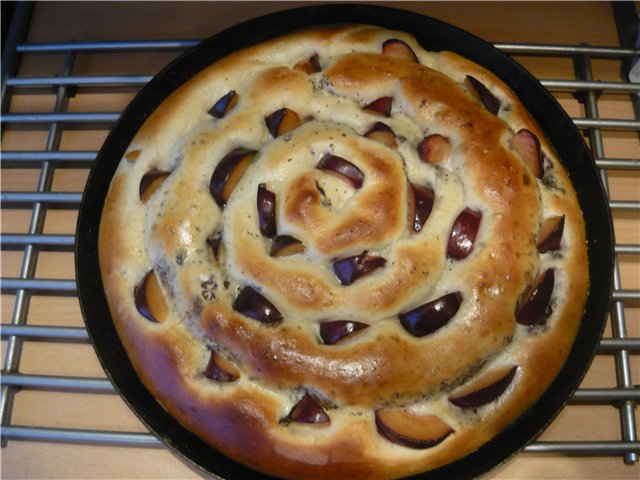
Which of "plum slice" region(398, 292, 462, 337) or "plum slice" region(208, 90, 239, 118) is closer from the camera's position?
"plum slice" region(398, 292, 462, 337)

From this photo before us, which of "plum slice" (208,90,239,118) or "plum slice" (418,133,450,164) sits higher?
"plum slice" (208,90,239,118)

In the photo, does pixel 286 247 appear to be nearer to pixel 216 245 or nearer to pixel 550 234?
pixel 216 245

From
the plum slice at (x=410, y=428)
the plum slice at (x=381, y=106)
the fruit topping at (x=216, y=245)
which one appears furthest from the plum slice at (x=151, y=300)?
the plum slice at (x=381, y=106)

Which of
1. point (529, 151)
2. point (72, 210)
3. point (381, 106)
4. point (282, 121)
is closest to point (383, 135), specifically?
point (381, 106)

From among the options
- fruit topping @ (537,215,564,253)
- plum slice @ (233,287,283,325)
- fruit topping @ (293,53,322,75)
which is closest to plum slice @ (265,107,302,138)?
fruit topping @ (293,53,322,75)

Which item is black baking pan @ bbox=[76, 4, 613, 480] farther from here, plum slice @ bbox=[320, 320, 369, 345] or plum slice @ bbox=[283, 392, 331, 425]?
plum slice @ bbox=[320, 320, 369, 345]

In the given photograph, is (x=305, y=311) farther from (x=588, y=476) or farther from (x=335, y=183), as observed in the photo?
(x=588, y=476)

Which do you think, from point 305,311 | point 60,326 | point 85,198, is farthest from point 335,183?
point 60,326
